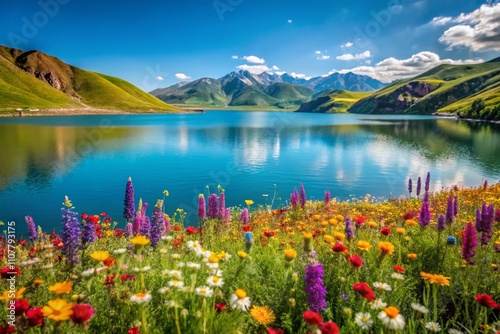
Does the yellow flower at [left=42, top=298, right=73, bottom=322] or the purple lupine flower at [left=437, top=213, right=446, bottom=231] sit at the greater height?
the yellow flower at [left=42, top=298, right=73, bottom=322]

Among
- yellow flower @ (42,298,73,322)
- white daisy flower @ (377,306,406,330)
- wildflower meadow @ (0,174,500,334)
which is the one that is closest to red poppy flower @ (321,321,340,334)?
wildflower meadow @ (0,174,500,334)

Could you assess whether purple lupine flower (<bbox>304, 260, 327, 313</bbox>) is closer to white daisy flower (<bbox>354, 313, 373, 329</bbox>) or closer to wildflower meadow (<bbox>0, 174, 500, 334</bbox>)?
wildflower meadow (<bbox>0, 174, 500, 334</bbox>)

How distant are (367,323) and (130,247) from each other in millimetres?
5536

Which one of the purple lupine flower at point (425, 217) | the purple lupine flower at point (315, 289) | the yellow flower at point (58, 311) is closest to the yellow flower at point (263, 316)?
the purple lupine flower at point (315, 289)

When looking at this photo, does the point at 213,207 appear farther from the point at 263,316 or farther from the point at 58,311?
the point at 58,311

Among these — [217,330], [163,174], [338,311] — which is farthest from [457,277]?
[163,174]

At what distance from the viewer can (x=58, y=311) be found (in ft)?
8.42

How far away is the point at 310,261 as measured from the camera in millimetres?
3959

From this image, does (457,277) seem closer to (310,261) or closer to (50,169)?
(310,261)

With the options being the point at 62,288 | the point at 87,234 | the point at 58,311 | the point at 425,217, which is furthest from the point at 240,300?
the point at 425,217

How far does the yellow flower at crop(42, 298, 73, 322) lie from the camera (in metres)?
2.43

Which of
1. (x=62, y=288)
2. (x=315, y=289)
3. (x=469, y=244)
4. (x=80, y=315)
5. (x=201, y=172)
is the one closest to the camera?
(x=80, y=315)

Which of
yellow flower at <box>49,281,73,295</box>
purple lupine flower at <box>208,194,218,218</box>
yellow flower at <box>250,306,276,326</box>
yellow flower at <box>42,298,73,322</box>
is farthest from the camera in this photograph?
purple lupine flower at <box>208,194,218,218</box>

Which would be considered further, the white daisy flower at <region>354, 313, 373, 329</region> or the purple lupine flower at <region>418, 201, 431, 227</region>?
the purple lupine flower at <region>418, 201, 431, 227</region>
